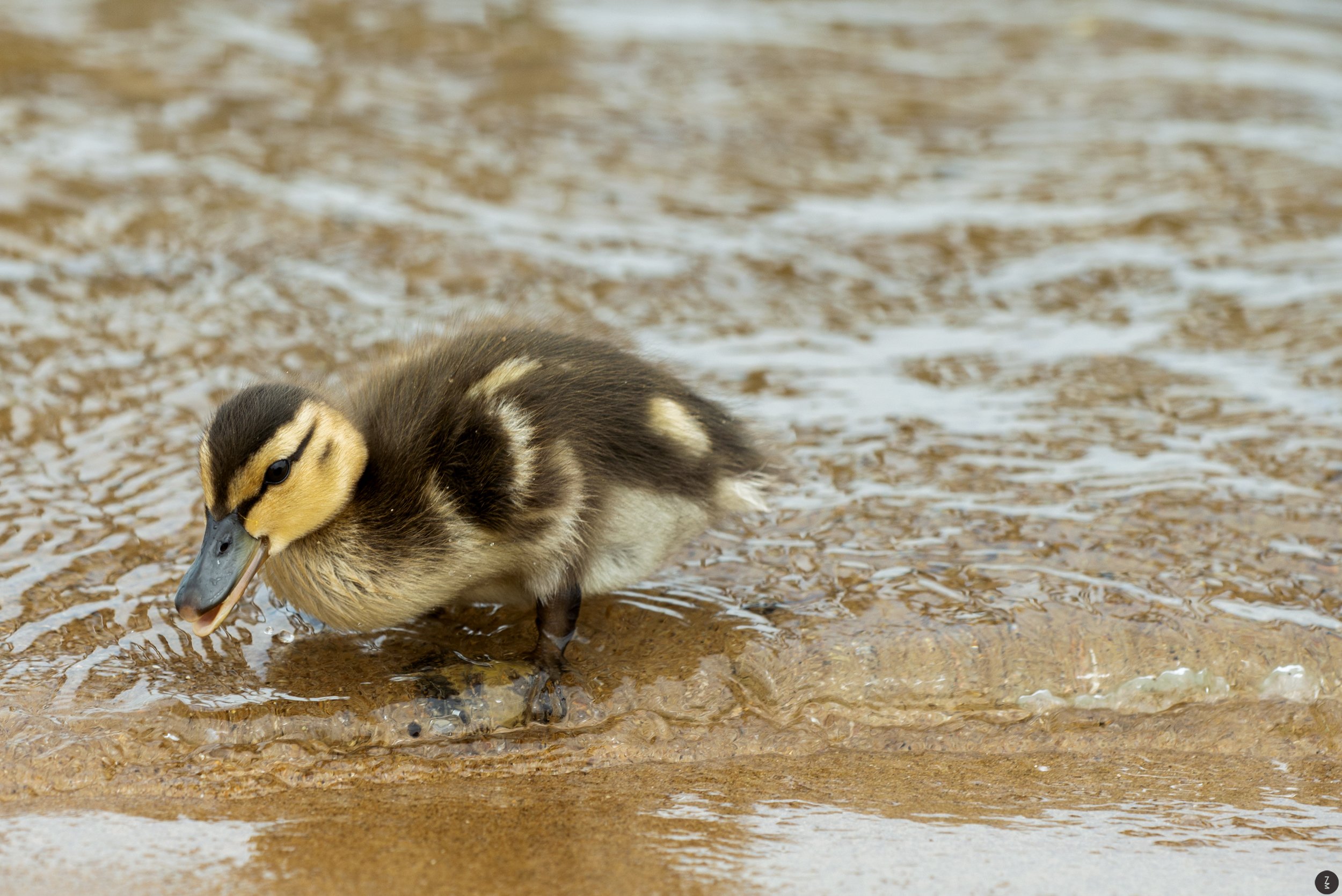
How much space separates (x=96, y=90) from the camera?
23.7 feet

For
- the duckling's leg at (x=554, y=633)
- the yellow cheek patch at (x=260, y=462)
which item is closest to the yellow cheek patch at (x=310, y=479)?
the yellow cheek patch at (x=260, y=462)

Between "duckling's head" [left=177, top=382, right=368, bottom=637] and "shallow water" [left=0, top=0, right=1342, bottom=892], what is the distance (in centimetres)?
24

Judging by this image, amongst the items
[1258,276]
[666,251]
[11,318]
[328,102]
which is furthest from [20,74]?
[1258,276]

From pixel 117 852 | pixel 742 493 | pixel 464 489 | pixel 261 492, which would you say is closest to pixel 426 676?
pixel 464 489

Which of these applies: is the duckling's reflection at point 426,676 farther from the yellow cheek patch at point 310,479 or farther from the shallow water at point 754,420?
the yellow cheek patch at point 310,479

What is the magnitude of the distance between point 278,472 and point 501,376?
1.85 feet

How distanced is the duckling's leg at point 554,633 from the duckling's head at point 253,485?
21.6 inches

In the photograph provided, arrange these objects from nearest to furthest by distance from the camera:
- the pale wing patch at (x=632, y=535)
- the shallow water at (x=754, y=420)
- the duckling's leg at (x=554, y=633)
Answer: the shallow water at (x=754, y=420), the duckling's leg at (x=554, y=633), the pale wing patch at (x=632, y=535)

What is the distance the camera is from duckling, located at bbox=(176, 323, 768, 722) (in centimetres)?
304

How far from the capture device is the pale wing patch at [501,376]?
329cm

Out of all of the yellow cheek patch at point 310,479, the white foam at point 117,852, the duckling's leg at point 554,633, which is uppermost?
the yellow cheek patch at point 310,479

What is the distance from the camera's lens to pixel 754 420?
395 cm

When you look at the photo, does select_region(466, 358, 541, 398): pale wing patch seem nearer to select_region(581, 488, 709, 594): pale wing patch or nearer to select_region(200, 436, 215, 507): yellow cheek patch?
select_region(581, 488, 709, 594): pale wing patch

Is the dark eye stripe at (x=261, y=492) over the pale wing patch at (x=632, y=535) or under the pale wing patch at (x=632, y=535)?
over
